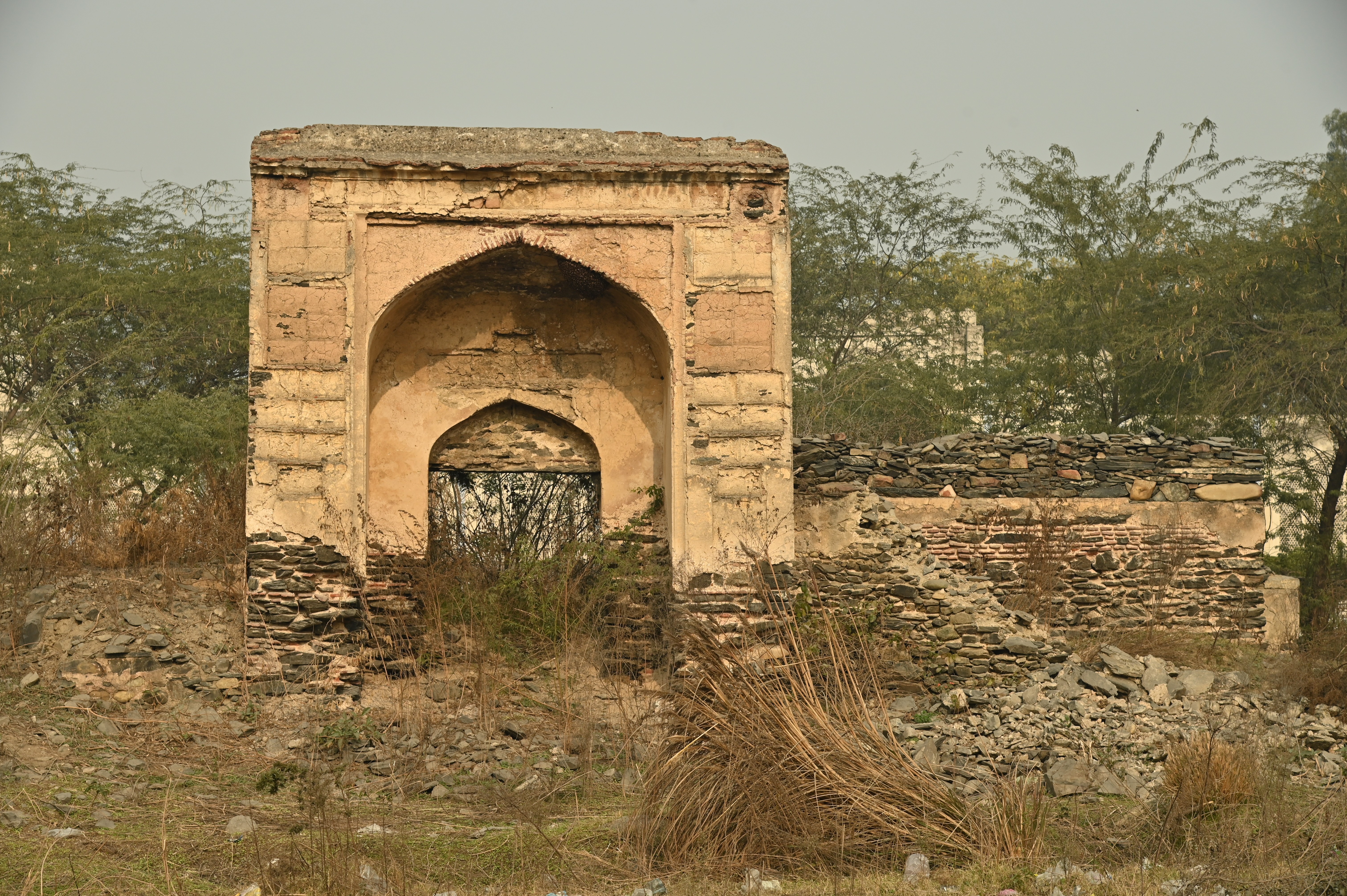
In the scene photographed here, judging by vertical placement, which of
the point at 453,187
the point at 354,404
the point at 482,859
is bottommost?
the point at 482,859

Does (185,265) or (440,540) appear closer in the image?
(440,540)

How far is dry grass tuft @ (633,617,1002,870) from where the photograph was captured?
217 inches

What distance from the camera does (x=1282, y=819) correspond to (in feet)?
18.5

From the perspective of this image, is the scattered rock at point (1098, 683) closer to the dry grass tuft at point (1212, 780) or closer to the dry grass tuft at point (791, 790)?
the dry grass tuft at point (1212, 780)

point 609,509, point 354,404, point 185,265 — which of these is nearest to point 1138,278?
point 609,509

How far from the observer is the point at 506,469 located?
10508 mm

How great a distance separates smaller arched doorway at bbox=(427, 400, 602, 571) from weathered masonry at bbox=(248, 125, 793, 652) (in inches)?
4.9

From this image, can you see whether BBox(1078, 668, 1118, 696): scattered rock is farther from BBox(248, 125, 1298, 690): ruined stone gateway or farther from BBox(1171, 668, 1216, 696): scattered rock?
BBox(248, 125, 1298, 690): ruined stone gateway

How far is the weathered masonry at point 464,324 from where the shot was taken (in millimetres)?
9242

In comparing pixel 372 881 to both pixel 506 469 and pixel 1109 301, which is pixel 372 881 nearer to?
pixel 506 469

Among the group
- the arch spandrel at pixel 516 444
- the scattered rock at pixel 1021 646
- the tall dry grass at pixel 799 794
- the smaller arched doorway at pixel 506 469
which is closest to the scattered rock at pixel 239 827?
the tall dry grass at pixel 799 794

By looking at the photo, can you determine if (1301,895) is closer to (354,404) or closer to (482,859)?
(482,859)

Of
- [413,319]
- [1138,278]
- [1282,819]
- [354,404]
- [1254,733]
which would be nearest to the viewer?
[1282,819]

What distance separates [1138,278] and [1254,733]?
11111 millimetres
